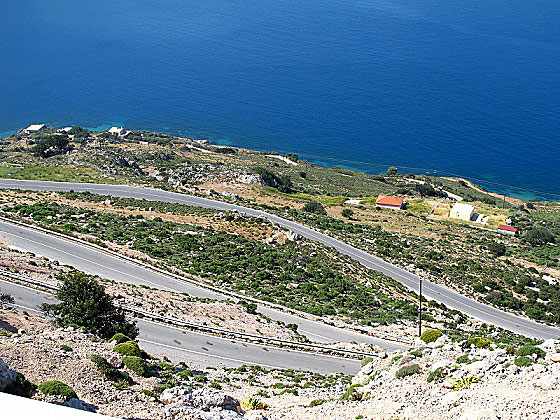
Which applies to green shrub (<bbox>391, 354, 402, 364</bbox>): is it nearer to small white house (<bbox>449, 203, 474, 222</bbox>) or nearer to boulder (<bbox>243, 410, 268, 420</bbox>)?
boulder (<bbox>243, 410, 268, 420</bbox>)

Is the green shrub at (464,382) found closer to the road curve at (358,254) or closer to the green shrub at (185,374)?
the green shrub at (185,374)

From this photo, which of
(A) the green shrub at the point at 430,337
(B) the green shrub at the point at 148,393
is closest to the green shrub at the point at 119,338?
→ (B) the green shrub at the point at 148,393

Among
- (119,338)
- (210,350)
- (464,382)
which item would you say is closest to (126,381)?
(119,338)

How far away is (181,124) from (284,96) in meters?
38.4

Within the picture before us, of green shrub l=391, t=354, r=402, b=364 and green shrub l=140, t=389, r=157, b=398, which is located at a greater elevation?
green shrub l=140, t=389, r=157, b=398

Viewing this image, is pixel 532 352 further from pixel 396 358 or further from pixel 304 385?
pixel 304 385

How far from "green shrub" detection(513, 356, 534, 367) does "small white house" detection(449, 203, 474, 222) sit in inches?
2368

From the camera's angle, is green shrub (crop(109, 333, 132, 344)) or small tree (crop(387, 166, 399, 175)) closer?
green shrub (crop(109, 333, 132, 344))

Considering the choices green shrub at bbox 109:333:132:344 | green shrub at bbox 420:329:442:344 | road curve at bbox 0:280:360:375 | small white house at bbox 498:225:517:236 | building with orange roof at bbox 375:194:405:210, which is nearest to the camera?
green shrub at bbox 109:333:132:344

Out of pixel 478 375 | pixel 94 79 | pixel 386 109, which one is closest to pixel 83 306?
pixel 478 375

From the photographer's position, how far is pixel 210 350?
29.1 metres

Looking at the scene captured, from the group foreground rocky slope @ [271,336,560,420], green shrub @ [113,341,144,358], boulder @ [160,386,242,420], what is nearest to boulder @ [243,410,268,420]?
boulder @ [160,386,242,420]

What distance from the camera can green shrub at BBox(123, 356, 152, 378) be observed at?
19266 mm

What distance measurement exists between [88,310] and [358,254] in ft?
116
